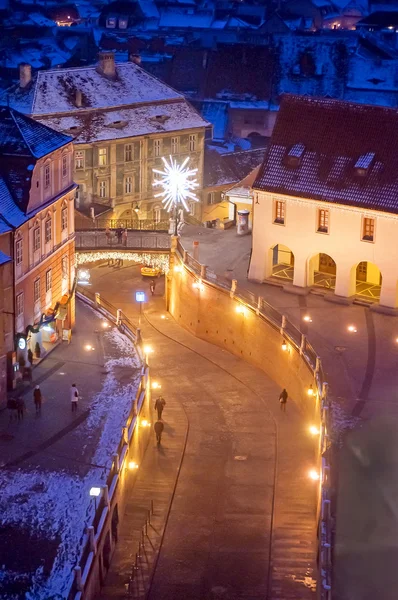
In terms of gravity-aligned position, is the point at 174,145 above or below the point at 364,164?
below

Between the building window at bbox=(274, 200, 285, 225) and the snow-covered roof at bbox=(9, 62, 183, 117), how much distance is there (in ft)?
92.7

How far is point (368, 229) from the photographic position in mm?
76938

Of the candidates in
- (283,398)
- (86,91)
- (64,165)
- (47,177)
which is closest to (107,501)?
(283,398)

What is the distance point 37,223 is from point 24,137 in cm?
461

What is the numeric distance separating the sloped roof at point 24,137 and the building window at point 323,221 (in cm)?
1532

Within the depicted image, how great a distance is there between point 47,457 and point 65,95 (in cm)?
4897

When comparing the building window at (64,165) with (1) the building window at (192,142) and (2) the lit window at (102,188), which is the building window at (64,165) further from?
(1) the building window at (192,142)

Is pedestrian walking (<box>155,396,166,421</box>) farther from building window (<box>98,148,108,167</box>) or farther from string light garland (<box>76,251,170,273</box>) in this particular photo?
building window (<box>98,148,108,167</box>)

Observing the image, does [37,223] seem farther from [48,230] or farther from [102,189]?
[102,189]

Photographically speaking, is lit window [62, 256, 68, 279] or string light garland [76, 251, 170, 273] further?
string light garland [76, 251, 170, 273]

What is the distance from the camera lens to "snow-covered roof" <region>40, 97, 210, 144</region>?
102m

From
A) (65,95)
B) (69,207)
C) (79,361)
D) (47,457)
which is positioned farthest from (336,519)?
(65,95)

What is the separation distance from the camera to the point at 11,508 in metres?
56.3

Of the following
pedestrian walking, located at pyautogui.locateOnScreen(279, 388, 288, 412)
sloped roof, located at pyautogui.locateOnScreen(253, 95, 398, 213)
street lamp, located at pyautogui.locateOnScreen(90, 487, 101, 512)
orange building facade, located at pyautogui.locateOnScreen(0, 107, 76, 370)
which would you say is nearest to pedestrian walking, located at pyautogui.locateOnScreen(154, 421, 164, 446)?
pedestrian walking, located at pyautogui.locateOnScreen(279, 388, 288, 412)
